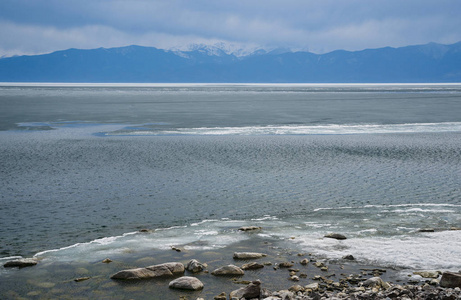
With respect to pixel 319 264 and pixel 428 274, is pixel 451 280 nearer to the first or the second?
pixel 428 274

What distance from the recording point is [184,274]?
7.65 metres

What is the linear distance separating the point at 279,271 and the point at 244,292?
1.28 meters

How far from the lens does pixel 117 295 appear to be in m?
6.93

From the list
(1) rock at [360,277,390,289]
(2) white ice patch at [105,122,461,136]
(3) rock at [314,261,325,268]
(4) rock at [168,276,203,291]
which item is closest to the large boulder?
(1) rock at [360,277,390,289]

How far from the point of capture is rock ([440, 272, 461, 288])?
21.9 ft

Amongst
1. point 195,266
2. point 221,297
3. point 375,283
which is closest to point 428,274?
point 375,283

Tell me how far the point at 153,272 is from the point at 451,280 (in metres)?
4.35

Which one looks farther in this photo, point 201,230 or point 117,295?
point 201,230

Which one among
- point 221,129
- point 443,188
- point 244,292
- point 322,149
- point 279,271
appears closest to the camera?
point 244,292

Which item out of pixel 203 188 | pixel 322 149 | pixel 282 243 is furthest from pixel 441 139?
pixel 282 243

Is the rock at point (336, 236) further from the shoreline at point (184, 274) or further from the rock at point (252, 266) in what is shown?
the rock at point (252, 266)

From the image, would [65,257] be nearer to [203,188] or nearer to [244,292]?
[244,292]

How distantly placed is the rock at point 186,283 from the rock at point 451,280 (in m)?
3.44

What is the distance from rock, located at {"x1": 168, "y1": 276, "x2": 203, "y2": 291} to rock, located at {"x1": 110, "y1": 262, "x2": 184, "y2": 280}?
42 cm
